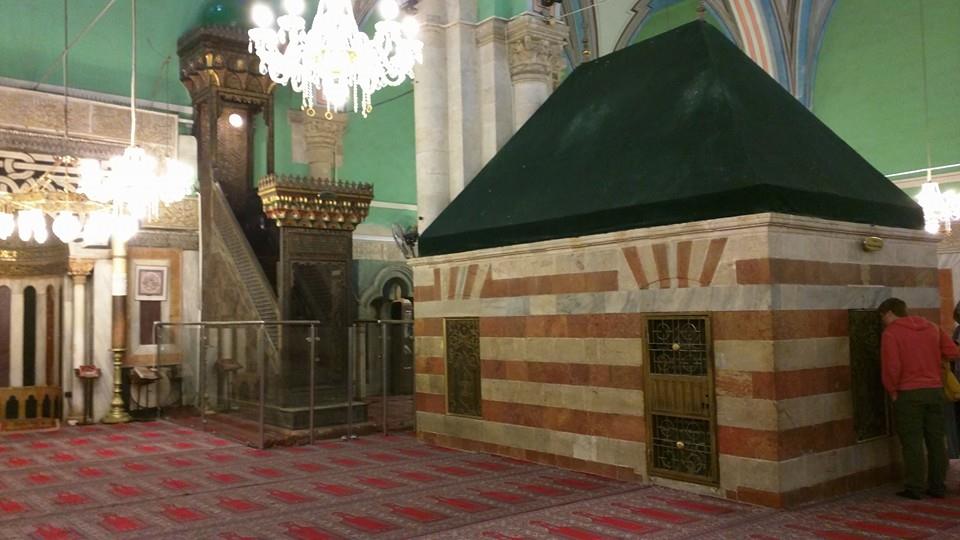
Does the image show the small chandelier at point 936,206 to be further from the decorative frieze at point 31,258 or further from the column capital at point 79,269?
the decorative frieze at point 31,258

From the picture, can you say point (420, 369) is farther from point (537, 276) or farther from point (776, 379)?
point (776, 379)

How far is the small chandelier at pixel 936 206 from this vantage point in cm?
971

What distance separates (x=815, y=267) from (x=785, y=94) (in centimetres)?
155

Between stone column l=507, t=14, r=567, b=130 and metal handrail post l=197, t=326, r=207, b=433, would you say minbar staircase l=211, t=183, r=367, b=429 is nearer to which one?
metal handrail post l=197, t=326, r=207, b=433

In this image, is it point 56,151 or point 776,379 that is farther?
point 56,151

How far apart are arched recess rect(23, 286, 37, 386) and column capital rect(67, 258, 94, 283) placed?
484mm

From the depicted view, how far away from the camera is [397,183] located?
11.5m

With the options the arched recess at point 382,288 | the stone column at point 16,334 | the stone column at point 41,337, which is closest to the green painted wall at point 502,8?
the arched recess at point 382,288

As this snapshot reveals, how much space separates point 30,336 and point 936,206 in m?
10.8

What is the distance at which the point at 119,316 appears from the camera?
8.45 metres

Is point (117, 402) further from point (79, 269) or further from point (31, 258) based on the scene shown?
point (31, 258)

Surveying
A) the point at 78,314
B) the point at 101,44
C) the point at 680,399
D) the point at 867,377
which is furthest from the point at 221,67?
the point at 867,377

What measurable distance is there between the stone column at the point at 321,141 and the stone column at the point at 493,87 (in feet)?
11.9

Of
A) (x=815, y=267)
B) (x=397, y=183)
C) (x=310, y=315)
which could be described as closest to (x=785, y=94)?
(x=815, y=267)
